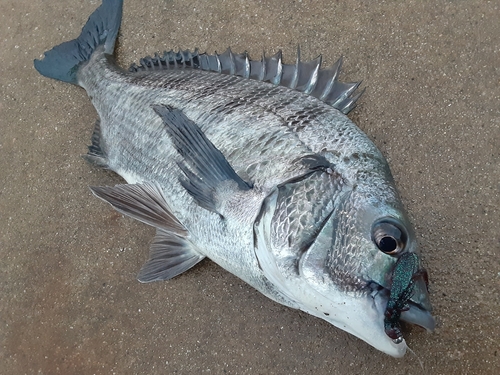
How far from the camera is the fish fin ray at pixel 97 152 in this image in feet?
7.27

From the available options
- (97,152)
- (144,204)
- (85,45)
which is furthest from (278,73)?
(85,45)

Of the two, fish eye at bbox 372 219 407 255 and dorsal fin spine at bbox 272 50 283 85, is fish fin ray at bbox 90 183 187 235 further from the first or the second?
fish eye at bbox 372 219 407 255

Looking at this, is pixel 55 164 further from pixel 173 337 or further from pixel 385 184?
pixel 385 184

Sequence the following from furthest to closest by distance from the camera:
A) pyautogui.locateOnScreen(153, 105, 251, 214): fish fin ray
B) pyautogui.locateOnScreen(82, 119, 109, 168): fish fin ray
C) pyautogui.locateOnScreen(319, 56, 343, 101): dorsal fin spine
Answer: pyautogui.locateOnScreen(82, 119, 109, 168): fish fin ray, pyautogui.locateOnScreen(319, 56, 343, 101): dorsal fin spine, pyautogui.locateOnScreen(153, 105, 251, 214): fish fin ray

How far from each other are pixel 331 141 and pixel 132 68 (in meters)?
1.21

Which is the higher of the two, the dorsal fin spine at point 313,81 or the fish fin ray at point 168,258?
the dorsal fin spine at point 313,81

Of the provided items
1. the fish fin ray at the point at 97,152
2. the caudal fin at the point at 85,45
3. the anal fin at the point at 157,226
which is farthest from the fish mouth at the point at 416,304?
the caudal fin at the point at 85,45

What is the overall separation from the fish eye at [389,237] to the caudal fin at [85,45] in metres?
1.86

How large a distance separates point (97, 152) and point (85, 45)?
0.66m

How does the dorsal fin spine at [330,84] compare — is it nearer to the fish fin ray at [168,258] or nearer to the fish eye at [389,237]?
the fish eye at [389,237]

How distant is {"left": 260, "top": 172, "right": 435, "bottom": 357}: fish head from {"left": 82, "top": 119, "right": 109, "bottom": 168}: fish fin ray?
119 cm

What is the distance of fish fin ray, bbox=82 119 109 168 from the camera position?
87.2 inches

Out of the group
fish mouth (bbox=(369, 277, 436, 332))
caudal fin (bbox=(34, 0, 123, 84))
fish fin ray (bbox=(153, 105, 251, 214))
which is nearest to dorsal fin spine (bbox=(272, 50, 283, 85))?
fish fin ray (bbox=(153, 105, 251, 214))

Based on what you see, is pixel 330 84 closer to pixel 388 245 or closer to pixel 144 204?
pixel 388 245
